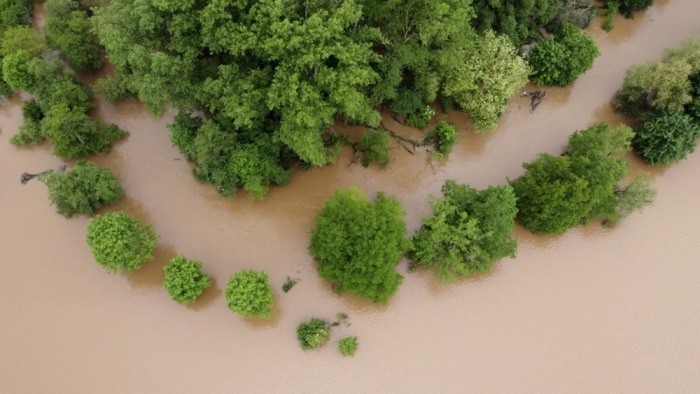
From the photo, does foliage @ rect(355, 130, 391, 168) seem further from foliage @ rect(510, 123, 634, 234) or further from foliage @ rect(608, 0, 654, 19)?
foliage @ rect(608, 0, 654, 19)

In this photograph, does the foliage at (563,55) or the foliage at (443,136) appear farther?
the foliage at (563,55)

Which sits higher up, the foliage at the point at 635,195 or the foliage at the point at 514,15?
the foliage at the point at 514,15

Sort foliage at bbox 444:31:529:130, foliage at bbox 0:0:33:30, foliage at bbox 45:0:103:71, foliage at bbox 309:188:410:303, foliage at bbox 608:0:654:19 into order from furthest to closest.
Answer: foliage at bbox 608:0:654:19 → foliage at bbox 0:0:33:30 → foliage at bbox 45:0:103:71 → foliage at bbox 444:31:529:130 → foliage at bbox 309:188:410:303

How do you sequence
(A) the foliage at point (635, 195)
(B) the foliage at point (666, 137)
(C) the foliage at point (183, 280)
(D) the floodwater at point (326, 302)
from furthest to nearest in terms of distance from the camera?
(B) the foliage at point (666, 137), (A) the foliage at point (635, 195), (D) the floodwater at point (326, 302), (C) the foliage at point (183, 280)

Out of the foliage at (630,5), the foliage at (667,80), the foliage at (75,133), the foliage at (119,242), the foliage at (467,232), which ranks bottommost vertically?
the foliage at (119,242)

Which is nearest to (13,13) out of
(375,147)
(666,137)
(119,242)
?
(119,242)

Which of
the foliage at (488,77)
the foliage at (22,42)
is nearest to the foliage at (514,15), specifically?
the foliage at (488,77)

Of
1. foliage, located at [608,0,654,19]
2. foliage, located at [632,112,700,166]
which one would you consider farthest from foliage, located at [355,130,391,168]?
foliage, located at [608,0,654,19]

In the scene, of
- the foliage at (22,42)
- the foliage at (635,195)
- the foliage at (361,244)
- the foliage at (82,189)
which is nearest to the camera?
the foliage at (361,244)

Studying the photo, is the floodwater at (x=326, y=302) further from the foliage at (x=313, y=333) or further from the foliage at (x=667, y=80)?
the foliage at (x=667, y=80)
